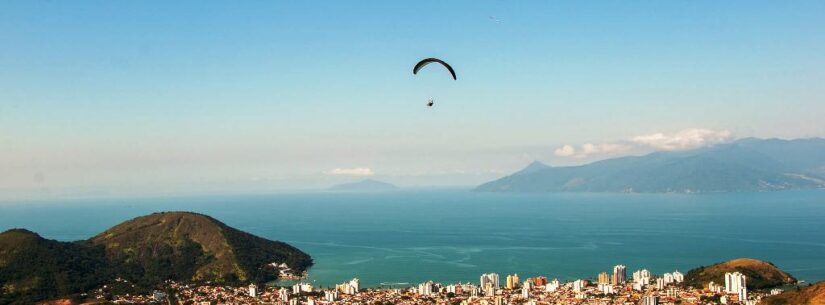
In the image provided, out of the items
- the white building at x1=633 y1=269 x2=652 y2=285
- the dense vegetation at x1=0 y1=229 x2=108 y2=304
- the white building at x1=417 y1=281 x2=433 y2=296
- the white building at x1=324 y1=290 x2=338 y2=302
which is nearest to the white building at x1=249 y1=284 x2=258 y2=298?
the white building at x1=324 y1=290 x2=338 y2=302

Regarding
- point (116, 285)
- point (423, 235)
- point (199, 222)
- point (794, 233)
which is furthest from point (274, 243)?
point (794, 233)

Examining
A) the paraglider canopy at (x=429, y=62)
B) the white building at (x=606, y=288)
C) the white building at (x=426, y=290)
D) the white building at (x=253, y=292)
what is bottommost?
the white building at (x=253, y=292)

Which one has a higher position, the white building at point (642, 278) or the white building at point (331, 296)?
the white building at point (642, 278)

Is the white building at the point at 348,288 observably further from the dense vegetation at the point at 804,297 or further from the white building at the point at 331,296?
the dense vegetation at the point at 804,297

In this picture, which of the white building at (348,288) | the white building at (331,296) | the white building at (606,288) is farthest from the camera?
the white building at (348,288)

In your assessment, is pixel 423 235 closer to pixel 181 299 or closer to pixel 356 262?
pixel 356 262

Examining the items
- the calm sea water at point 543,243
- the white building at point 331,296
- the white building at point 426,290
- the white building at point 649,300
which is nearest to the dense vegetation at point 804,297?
the white building at point 649,300

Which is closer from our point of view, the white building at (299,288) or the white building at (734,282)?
the white building at (734,282)

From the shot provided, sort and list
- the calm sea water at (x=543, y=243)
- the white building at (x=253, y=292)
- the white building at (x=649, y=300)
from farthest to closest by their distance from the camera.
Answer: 1. the calm sea water at (x=543, y=243)
2. the white building at (x=253, y=292)
3. the white building at (x=649, y=300)
